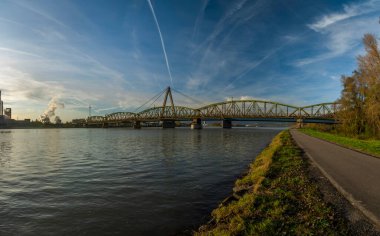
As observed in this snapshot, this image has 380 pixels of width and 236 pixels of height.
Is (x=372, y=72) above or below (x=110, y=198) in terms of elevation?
above

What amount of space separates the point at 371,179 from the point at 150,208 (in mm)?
11324

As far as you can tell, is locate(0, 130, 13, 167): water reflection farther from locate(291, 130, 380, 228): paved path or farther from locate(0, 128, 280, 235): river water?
locate(291, 130, 380, 228): paved path

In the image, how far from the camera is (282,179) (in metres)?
14.4

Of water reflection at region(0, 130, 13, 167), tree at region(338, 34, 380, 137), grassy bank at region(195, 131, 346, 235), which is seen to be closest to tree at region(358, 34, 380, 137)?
tree at region(338, 34, 380, 137)

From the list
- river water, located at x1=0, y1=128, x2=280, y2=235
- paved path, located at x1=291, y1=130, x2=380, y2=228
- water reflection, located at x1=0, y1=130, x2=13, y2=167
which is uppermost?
paved path, located at x1=291, y1=130, x2=380, y2=228

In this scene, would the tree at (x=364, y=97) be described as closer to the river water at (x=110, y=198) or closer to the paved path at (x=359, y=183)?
the paved path at (x=359, y=183)

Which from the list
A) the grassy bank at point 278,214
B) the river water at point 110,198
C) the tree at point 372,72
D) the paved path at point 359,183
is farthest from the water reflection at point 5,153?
the tree at point 372,72

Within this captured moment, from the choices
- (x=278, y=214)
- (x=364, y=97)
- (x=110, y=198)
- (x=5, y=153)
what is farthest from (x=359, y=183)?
(x=364, y=97)

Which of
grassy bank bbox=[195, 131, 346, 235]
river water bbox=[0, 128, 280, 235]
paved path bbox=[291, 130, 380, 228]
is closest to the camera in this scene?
grassy bank bbox=[195, 131, 346, 235]

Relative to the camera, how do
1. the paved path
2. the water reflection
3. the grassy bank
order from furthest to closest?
the water reflection → the paved path → the grassy bank

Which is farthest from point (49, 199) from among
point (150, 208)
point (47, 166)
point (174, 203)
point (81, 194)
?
point (47, 166)

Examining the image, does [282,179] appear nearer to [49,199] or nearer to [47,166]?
[49,199]

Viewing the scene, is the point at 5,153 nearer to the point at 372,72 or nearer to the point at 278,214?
the point at 278,214

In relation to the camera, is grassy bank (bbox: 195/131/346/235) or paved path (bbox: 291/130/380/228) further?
paved path (bbox: 291/130/380/228)
